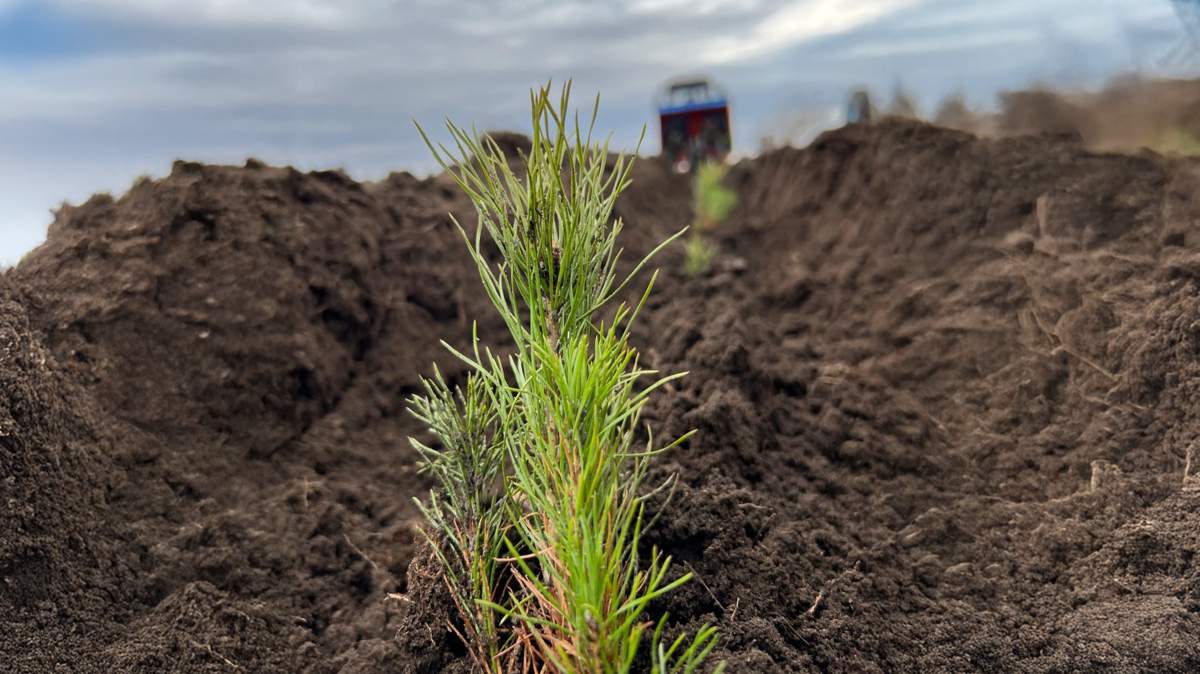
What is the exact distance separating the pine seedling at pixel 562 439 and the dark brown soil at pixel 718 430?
0.35 m

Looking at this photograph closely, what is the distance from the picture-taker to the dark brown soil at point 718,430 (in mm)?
2811

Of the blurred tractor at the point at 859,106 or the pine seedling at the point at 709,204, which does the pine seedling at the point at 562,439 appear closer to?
the pine seedling at the point at 709,204

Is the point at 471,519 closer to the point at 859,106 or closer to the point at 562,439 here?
the point at 562,439

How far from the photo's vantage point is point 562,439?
2.04 meters

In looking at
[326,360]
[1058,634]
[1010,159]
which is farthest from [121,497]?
[1010,159]

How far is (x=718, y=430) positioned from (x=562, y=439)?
1320 millimetres

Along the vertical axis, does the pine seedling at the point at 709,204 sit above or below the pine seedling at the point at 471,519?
above

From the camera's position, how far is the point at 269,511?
3.51 m

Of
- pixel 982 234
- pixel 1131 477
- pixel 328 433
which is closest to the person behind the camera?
pixel 1131 477

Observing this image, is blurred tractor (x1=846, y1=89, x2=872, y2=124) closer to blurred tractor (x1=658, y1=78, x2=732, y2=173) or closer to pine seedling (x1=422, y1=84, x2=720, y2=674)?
blurred tractor (x1=658, y1=78, x2=732, y2=173)

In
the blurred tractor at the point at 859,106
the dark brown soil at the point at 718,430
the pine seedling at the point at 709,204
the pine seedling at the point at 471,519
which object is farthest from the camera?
the blurred tractor at the point at 859,106

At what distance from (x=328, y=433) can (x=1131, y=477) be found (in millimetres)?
3343

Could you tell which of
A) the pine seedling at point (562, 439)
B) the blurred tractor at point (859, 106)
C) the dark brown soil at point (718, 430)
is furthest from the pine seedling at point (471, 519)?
the blurred tractor at point (859, 106)

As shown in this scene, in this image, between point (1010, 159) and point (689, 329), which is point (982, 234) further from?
point (689, 329)
